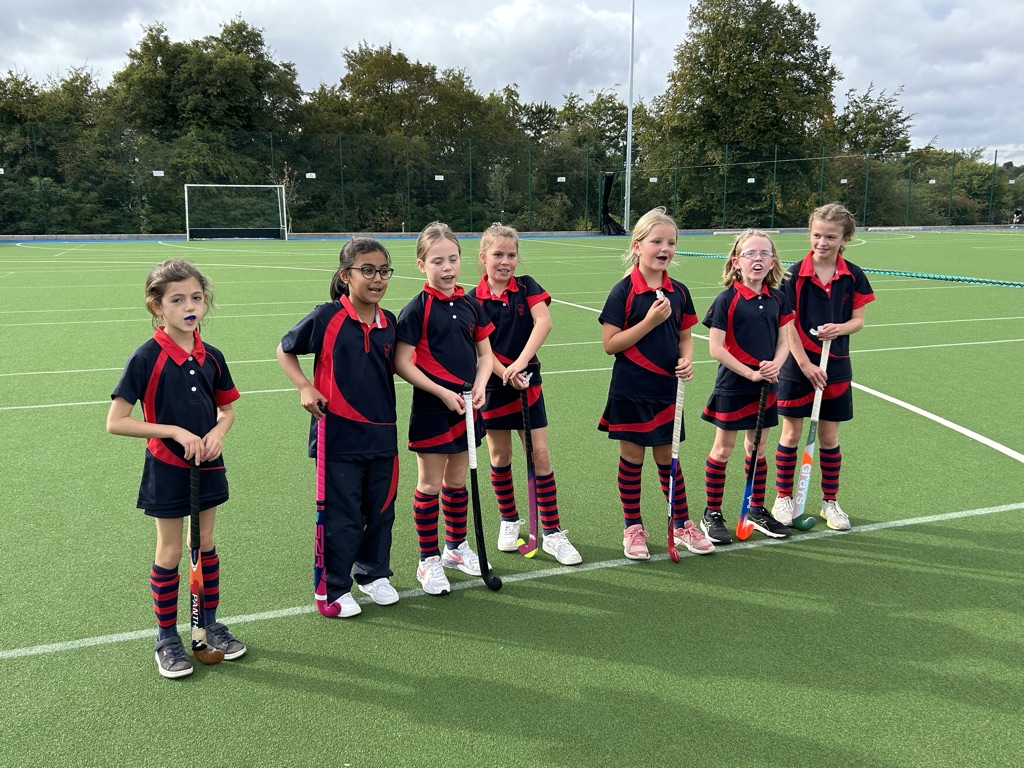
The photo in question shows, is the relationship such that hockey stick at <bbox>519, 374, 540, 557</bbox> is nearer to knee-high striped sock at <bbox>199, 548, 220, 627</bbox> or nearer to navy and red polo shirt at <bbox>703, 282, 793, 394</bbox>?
navy and red polo shirt at <bbox>703, 282, 793, 394</bbox>

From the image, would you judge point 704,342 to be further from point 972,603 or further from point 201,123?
point 201,123

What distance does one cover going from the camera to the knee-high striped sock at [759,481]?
4.32 m

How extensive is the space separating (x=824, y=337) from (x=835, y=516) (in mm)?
1026

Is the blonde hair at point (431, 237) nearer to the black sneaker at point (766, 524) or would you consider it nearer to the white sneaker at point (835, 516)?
the black sneaker at point (766, 524)

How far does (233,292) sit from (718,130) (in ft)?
131

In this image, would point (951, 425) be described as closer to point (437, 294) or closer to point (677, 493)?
point (677, 493)

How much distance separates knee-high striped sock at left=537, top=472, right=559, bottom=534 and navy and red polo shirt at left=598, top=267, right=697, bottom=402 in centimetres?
59

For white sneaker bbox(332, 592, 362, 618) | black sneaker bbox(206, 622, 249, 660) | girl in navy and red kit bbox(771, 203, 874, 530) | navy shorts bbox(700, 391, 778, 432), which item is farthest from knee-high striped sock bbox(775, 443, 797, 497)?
black sneaker bbox(206, 622, 249, 660)

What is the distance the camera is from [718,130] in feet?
155

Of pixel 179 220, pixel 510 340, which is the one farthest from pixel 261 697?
pixel 179 220

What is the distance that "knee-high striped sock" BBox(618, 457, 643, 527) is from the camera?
13.4ft

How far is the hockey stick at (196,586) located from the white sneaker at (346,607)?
54 cm

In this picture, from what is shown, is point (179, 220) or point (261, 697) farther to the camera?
point (179, 220)

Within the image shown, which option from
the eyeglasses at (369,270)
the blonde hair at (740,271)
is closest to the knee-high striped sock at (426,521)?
the eyeglasses at (369,270)
